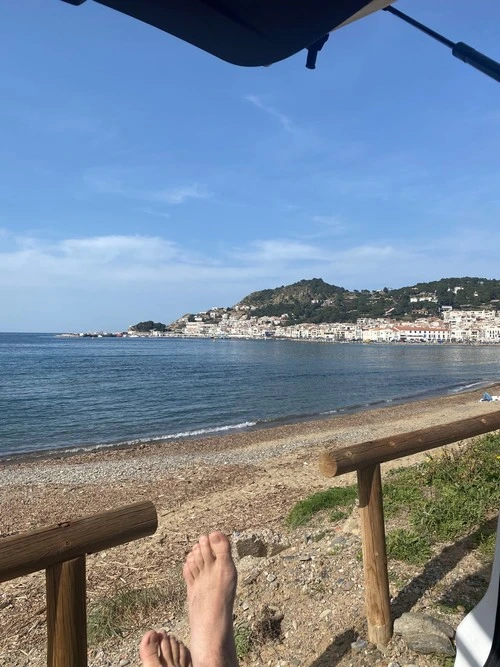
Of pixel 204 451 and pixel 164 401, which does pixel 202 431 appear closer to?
pixel 204 451

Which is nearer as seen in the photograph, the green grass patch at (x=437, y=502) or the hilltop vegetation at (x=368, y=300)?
the green grass patch at (x=437, y=502)

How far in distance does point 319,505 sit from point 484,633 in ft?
10.3

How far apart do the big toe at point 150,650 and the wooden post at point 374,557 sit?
39.6 inches

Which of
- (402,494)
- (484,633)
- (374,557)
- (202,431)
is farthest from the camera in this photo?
(202,431)

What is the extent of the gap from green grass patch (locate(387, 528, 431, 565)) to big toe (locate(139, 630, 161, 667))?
5.53 feet

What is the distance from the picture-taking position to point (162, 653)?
1.75 m

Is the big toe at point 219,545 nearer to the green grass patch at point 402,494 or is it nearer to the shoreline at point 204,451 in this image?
the green grass patch at point 402,494

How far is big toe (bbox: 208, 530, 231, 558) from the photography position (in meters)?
2.09

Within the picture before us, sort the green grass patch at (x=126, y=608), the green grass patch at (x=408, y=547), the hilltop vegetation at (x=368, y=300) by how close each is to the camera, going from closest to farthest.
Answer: the green grass patch at (x=126, y=608), the green grass patch at (x=408, y=547), the hilltop vegetation at (x=368, y=300)

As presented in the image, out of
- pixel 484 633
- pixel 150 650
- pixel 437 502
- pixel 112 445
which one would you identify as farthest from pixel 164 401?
pixel 484 633

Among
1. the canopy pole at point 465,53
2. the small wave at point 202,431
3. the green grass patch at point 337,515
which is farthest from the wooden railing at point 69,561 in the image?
the small wave at point 202,431

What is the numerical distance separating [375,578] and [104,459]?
9.68 metres

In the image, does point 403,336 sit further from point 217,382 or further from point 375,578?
point 375,578

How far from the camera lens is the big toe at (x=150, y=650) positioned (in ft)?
5.62
